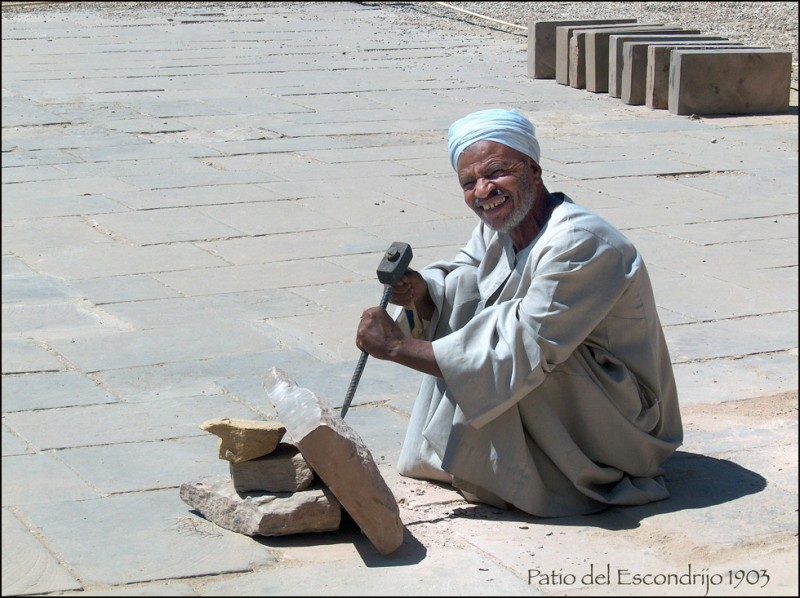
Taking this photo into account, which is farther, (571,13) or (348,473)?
(571,13)

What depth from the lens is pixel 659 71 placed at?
10.9 m

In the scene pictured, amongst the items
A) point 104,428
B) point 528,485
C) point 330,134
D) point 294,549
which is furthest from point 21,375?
point 330,134

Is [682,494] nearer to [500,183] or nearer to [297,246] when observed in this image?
[500,183]

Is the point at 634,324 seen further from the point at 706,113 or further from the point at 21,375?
the point at 706,113

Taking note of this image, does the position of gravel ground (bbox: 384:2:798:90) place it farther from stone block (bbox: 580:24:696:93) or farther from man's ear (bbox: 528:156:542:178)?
man's ear (bbox: 528:156:542:178)

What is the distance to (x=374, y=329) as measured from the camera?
3324 millimetres

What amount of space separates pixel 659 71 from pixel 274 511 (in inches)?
332

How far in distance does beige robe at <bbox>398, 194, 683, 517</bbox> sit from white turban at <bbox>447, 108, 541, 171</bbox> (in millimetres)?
199

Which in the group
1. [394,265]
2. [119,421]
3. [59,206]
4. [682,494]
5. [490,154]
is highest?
[490,154]

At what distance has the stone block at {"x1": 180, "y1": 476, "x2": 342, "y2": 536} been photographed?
3.27m

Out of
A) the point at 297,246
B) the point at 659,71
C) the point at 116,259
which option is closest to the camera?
the point at 116,259

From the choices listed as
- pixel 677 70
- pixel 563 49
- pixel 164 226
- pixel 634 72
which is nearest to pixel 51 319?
pixel 164 226

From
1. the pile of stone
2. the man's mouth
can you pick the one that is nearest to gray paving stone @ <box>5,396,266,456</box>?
the pile of stone

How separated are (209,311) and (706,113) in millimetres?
6386
